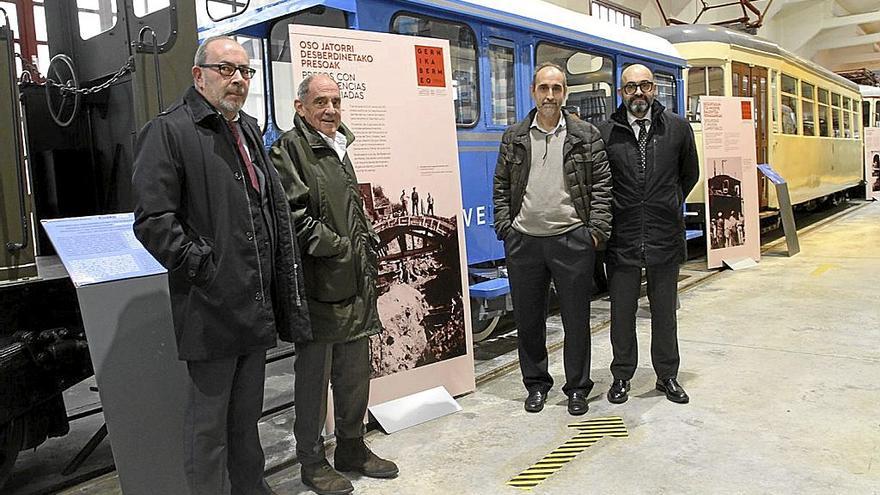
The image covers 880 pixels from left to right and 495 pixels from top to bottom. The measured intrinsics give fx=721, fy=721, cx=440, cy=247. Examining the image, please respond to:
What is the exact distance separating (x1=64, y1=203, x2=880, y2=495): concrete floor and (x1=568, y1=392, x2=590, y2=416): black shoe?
5cm

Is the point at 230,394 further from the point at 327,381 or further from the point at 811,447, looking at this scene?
the point at 811,447

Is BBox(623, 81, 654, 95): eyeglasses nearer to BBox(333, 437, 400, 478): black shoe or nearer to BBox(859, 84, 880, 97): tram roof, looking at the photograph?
BBox(333, 437, 400, 478): black shoe

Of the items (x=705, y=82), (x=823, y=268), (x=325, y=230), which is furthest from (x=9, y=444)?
(x=705, y=82)

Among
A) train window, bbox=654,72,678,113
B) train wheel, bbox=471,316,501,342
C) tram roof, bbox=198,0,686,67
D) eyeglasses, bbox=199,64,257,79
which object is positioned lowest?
train wheel, bbox=471,316,501,342

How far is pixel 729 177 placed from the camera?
8.62 meters

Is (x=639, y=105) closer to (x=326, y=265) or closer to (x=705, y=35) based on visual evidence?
(x=326, y=265)

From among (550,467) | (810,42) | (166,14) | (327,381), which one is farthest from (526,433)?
(810,42)

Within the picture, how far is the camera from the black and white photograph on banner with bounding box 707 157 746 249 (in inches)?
335

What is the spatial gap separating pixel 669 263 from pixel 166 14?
2977mm

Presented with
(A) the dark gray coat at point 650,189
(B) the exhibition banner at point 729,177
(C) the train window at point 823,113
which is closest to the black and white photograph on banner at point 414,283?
(A) the dark gray coat at point 650,189

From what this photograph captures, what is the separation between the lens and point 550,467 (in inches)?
136

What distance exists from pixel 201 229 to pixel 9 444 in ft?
4.86

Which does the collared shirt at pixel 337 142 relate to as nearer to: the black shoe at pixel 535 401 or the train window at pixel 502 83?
the black shoe at pixel 535 401

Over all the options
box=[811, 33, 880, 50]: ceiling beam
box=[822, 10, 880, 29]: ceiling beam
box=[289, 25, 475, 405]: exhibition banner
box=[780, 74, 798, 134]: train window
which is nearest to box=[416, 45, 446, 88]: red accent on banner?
box=[289, 25, 475, 405]: exhibition banner
